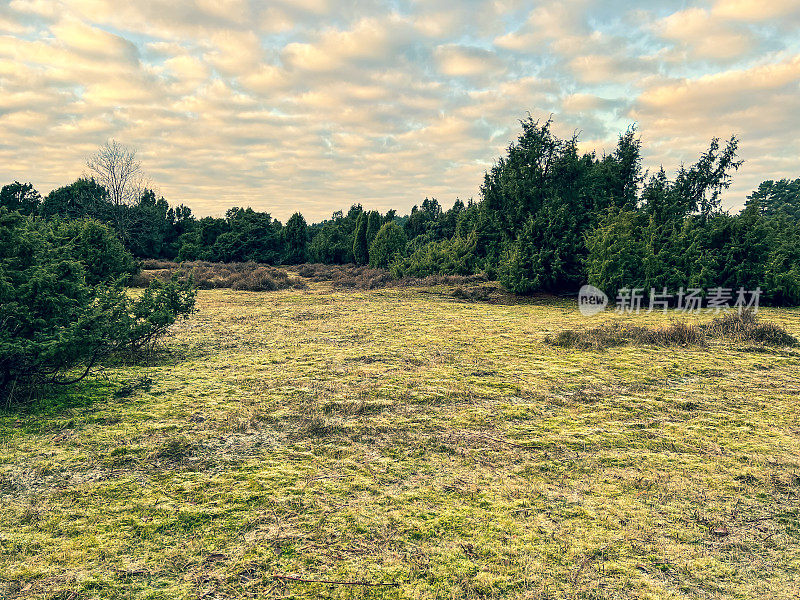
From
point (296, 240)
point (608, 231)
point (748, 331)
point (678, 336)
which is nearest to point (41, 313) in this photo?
point (678, 336)

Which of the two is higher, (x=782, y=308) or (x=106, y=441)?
(x=782, y=308)

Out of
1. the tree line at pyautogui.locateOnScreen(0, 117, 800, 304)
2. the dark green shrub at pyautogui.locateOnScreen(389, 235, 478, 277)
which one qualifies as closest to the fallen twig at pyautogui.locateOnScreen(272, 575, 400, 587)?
the tree line at pyautogui.locateOnScreen(0, 117, 800, 304)

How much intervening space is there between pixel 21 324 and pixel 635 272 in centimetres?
1687

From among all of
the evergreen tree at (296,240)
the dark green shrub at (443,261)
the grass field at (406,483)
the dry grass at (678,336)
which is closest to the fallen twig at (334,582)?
the grass field at (406,483)

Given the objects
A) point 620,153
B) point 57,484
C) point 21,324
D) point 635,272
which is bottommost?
point 57,484

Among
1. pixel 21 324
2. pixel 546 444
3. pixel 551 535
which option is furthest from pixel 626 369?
pixel 21 324

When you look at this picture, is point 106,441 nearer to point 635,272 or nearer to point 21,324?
point 21,324

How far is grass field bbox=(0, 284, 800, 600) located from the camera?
2.50 metres

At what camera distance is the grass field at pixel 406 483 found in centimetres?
250

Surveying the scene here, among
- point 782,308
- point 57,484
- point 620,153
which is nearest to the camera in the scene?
point 57,484

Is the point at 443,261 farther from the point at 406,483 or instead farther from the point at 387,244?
the point at 406,483

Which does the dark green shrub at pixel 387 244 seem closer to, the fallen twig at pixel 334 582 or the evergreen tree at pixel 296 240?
the evergreen tree at pixel 296 240

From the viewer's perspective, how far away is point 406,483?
348 cm

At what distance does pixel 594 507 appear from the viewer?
125 inches
